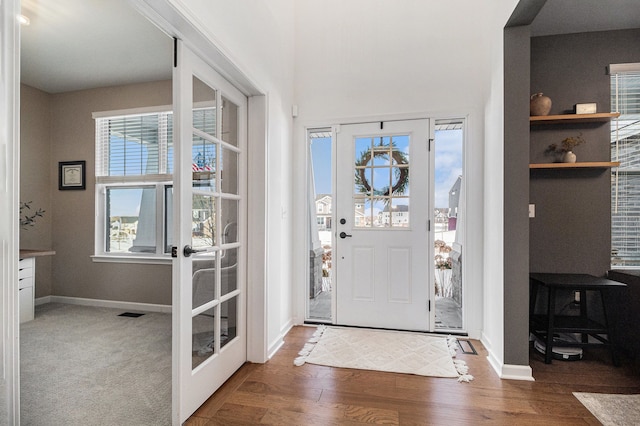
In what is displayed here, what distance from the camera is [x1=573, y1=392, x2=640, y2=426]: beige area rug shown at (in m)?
1.71

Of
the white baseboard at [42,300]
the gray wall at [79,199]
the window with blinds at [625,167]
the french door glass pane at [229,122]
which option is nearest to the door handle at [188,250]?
the french door glass pane at [229,122]

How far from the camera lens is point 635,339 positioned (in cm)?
238

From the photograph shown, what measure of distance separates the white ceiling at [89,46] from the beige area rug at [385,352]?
10.7 ft

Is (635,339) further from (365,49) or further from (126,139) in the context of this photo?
(126,139)

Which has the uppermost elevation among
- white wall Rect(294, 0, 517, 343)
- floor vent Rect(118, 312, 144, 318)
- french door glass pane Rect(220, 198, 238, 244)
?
white wall Rect(294, 0, 517, 343)

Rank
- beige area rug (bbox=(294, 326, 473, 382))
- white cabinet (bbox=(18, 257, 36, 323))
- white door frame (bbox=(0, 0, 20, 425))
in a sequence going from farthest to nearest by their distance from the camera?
1. white cabinet (bbox=(18, 257, 36, 323))
2. beige area rug (bbox=(294, 326, 473, 382))
3. white door frame (bbox=(0, 0, 20, 425))

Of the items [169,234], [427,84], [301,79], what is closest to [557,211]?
[427,84]

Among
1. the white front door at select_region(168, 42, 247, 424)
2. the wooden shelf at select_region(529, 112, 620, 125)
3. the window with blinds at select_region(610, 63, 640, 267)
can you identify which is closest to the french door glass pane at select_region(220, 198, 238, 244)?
the white front door at select_region(168, 42, 247, 424)

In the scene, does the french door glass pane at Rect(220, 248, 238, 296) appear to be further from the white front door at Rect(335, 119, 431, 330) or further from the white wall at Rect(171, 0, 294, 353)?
the white front door at Rect(335, 119, 431, 330)

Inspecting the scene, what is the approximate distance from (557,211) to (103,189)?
200 inches

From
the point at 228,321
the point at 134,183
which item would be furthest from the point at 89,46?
the point at 228,321

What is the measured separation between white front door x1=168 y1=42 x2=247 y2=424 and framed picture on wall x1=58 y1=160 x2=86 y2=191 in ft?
9.61

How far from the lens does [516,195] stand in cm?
221

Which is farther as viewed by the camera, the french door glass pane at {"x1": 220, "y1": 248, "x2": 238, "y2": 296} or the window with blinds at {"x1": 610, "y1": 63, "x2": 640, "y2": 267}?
the window with blinds at {"x1": 610, "y1": 63, "x2": 640, "y2": 267}
